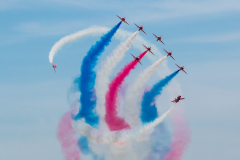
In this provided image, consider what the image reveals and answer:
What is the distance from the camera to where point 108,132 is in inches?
7190

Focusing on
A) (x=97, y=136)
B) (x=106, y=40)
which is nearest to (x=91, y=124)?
(x=97, y=136)

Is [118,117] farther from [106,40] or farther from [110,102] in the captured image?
[106,40]

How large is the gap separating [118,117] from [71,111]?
9406mm

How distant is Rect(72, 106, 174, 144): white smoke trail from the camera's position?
590ft

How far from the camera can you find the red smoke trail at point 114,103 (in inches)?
7146

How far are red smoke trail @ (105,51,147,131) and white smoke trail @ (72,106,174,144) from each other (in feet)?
4.45

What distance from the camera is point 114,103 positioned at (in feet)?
599

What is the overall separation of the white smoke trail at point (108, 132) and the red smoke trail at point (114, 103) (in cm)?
136

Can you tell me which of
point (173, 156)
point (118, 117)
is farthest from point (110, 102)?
point (173, 156)

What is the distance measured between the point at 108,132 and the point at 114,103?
17.9 feet

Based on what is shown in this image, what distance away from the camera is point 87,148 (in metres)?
188

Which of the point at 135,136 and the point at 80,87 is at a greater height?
the point at 80,87

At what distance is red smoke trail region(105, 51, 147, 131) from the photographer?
18150 centimetres

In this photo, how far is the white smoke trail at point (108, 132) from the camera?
590 feet
